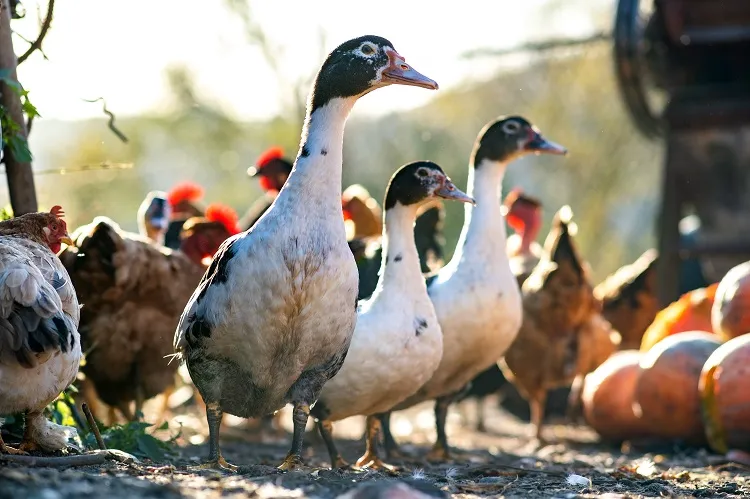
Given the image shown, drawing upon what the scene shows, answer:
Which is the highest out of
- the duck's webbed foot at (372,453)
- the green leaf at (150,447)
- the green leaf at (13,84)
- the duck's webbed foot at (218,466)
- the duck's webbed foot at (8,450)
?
the green leaf at (13,84)

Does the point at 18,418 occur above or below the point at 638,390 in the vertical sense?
above

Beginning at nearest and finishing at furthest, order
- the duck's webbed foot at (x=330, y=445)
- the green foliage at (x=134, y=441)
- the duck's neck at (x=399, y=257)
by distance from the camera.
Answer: the green foliage at (x=134, y=441) → the duck's webbed foot at (x=330, y=445) → the duck's neck at (x=399, y=257)

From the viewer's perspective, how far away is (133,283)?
6809 millimetres

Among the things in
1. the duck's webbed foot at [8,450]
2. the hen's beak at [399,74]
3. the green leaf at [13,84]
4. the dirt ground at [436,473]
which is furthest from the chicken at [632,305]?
the duck's webbed foot at [8,450]

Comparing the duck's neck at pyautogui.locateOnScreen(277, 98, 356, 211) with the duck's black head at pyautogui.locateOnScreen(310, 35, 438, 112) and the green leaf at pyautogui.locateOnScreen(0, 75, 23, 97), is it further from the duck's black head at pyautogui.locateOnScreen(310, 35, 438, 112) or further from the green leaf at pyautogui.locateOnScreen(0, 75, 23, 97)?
the green leaf at pyautogui.locateOnScreen(0, 75, 23, 97)

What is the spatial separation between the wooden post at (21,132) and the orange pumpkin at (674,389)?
15.1 feet

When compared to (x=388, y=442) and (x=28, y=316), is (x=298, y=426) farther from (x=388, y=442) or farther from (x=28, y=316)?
(x=388, y=442)

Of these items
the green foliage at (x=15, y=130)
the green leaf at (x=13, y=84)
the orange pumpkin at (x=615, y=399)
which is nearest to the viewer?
the green leaf at (x=13, y=84)

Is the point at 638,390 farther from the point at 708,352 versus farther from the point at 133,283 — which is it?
the point at 133,283

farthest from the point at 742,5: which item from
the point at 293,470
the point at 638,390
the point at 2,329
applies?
the point at 2,329

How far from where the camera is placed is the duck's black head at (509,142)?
306 inches

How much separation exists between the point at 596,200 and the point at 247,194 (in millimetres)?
8829

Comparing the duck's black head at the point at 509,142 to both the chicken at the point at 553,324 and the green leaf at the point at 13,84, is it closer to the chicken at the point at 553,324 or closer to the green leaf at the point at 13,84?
the chicken at the point at 553,324

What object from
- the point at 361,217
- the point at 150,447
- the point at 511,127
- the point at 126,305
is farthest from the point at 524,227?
the point at 150,447
